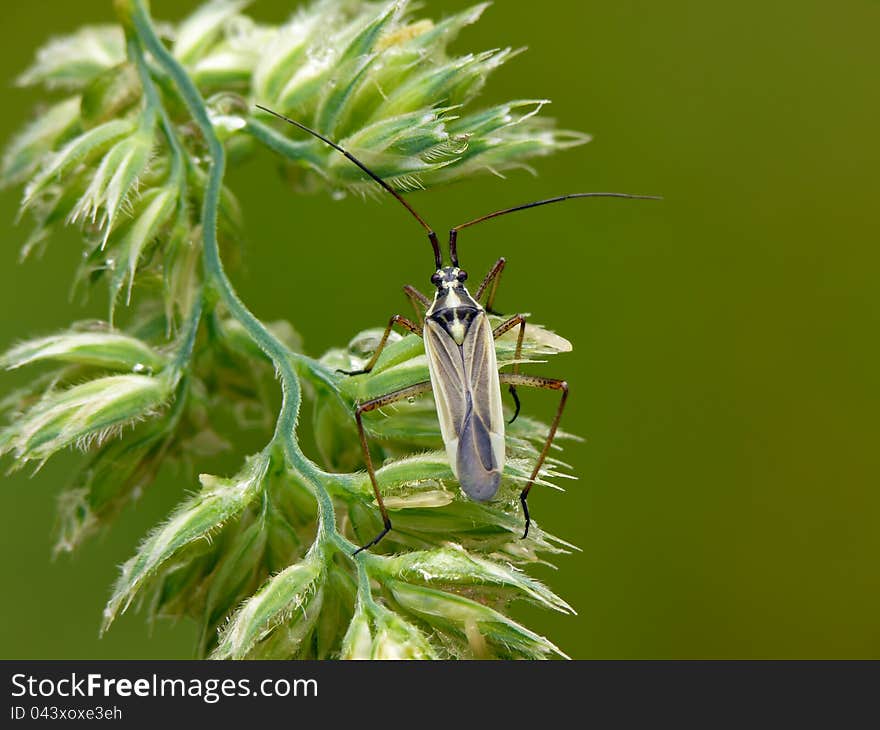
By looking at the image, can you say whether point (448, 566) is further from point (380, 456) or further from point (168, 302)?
point (168, 302)

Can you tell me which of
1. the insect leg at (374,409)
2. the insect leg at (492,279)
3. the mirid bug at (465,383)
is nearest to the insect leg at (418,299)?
the mirid bug at (465,383)

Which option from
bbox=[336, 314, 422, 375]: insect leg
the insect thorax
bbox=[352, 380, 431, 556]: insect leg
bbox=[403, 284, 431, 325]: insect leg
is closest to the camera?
bbox=[352, 380, 431, 556]: insect leg

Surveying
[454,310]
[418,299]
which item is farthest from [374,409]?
[418,299]

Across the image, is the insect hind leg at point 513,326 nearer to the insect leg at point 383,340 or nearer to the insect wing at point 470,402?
the insect wing at point 470,402

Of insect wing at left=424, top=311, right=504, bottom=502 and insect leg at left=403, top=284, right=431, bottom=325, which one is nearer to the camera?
insect wing at left=424, top=311, right=504, bottom=502

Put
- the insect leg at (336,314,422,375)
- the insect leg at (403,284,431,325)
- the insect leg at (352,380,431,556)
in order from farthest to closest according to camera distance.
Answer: the insect leg at (403,284,431,325) < the insect leg at (336,314,422,375) < the insect leg at (352,380,431,556)

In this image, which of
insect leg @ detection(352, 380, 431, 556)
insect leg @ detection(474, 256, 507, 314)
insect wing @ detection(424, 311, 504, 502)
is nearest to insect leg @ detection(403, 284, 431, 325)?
insect leg @ detection(474, 256, 507, 314)

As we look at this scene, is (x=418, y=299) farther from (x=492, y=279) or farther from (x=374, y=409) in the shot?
(x=374, y=409)

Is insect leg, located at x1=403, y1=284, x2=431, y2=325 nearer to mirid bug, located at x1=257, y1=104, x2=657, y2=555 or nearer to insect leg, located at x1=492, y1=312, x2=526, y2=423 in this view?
mirid bug, located at x1=257, y1=104, x2=657, y2=555
